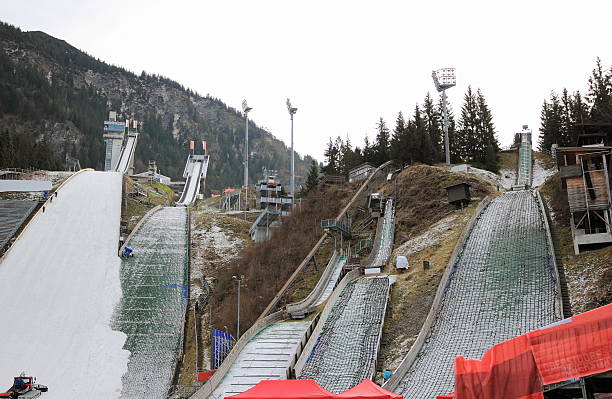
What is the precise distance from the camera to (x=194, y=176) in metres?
72.3

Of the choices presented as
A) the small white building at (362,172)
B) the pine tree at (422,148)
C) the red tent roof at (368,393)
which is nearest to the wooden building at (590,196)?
the red tent roof at (368,393)

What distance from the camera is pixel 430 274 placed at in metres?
22.8

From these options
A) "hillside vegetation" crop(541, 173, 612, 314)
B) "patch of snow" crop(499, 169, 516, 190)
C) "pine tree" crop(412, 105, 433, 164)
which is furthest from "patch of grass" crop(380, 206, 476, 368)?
"pine tree" crop(412, 105, 433, 164)

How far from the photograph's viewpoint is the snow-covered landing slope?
68.6ft

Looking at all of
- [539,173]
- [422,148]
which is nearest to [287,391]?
[422,148]

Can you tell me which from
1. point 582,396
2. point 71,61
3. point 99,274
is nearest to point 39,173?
point 99,274

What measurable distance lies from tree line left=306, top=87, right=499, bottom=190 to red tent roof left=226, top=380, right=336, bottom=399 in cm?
3190

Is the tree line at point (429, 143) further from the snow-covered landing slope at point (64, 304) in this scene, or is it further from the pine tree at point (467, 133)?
the snow-covered landing slope at point (64, 304)

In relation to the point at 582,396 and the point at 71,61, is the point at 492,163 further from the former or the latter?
the point at 71,61

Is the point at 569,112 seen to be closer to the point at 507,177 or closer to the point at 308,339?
the point at 507,177

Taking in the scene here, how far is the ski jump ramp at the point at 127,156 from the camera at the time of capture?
73.3m

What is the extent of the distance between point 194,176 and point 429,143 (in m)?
37.7

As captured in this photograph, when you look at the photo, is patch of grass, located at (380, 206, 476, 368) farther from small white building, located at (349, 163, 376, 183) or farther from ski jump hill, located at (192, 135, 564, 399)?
small white building, located at (349, 163, 376, 183)

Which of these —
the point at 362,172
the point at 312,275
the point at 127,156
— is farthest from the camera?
the point at 127,156
